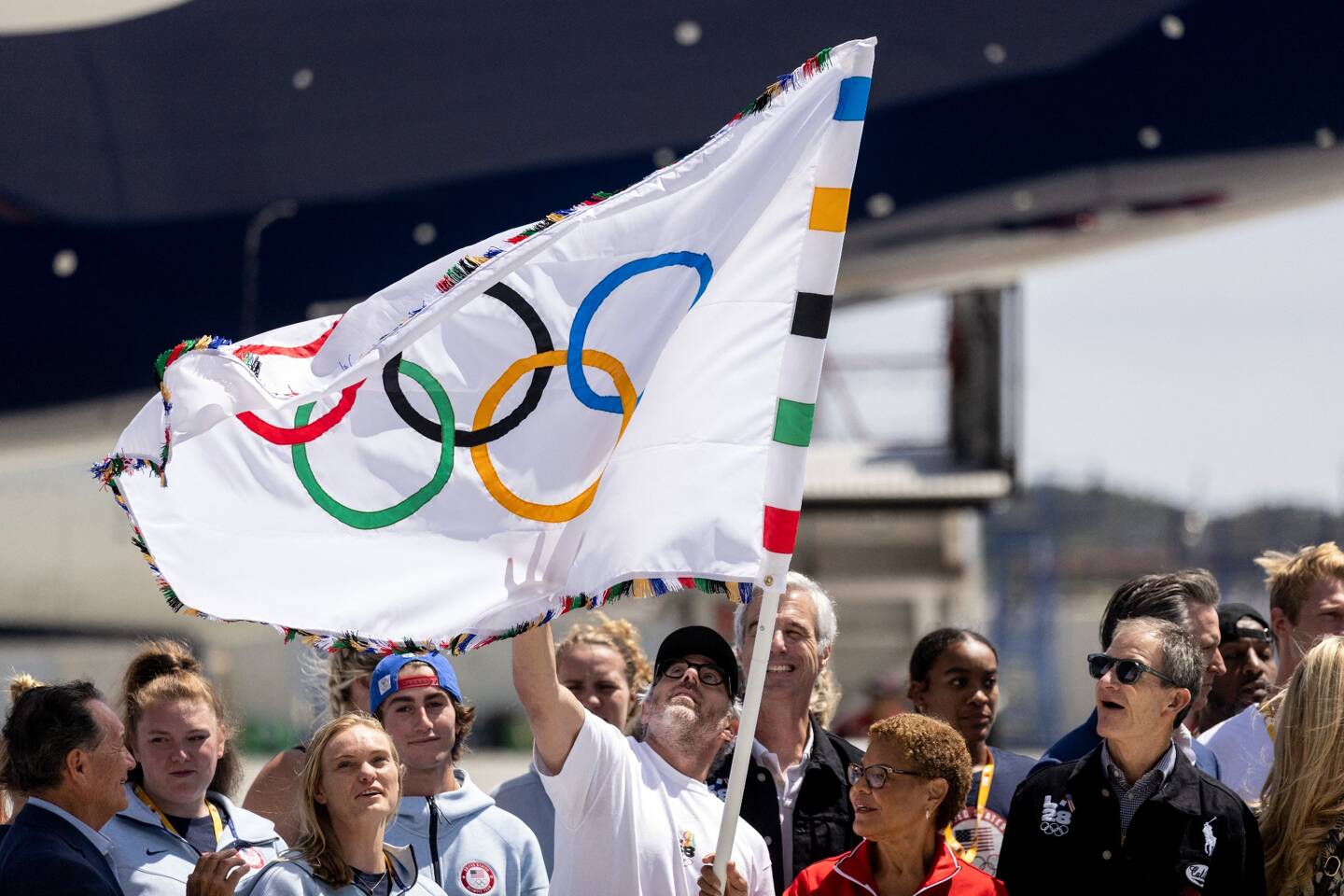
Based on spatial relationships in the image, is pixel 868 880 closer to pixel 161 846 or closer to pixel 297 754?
pixel 161 846

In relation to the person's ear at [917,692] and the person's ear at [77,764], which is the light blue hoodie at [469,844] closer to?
the person's ear at [77,764]

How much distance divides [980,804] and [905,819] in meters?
0.95

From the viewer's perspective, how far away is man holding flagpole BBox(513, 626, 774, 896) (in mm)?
3467

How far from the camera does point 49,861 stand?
3.51 meters

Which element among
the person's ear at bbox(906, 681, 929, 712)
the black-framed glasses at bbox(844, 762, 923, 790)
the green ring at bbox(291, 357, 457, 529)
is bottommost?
the black-framed glasses at bbox(844, 762, 923, 790)

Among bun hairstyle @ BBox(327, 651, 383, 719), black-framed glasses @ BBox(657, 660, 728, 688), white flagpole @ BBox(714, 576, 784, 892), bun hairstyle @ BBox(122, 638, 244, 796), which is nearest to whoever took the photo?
white flagpole @ BBox(714, 576, 784, 892)

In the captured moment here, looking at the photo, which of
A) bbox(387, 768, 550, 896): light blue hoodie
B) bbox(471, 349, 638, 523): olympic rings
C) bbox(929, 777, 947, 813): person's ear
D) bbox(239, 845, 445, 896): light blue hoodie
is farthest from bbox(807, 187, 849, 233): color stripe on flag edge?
bbox(387, 768, 550, 896): light blue hoodie

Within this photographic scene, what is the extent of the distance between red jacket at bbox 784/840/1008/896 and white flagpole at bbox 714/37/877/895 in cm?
43

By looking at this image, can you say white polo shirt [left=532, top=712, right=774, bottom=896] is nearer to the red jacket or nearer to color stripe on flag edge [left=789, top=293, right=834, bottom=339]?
the red jacket

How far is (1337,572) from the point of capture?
15.5ft

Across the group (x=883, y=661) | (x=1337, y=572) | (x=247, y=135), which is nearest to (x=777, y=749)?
(x=1337, y=572)

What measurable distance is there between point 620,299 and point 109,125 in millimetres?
5117

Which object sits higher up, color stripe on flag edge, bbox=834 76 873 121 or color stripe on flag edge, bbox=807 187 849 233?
color stripe on flag edge, bbox=834 76 873 121

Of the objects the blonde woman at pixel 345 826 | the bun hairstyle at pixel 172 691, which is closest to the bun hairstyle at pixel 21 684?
the bun hairstyle at pixel 172 691
